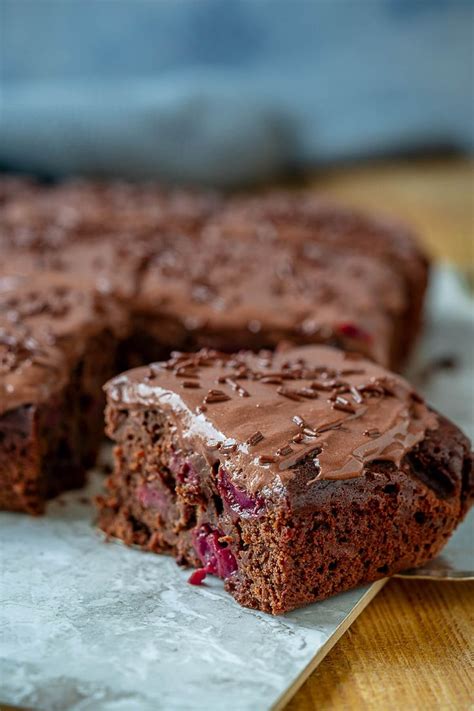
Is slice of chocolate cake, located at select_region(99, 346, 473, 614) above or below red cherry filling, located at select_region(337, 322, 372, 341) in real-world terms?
below

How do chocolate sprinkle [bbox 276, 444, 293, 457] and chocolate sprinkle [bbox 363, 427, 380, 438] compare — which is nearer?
chocolate sprinkle [bbox 276, 444, 293, 457]

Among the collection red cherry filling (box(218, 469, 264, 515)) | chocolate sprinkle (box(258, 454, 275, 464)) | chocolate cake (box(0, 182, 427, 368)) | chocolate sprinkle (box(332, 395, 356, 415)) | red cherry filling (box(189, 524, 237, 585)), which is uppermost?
chocolate cake (box(0, 182, 427, 368))

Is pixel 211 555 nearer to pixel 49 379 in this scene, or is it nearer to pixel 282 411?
pixel 282 411

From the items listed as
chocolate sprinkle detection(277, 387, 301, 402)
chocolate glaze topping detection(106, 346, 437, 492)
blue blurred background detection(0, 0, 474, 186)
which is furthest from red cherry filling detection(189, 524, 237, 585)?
blue blurred background detection(0, 0, 474, 186)

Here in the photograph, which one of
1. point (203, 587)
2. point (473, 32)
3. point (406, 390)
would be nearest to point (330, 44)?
point (473, 32)

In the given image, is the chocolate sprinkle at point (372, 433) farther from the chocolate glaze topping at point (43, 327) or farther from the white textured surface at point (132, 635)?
the chocolate glaze topping at point (43, 327)

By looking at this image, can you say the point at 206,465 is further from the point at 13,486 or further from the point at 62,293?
the point at 62,293

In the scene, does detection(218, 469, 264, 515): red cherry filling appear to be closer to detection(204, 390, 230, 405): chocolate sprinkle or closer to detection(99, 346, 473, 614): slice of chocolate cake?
detection(99, 346, 473, 614): slice of chocolate cake

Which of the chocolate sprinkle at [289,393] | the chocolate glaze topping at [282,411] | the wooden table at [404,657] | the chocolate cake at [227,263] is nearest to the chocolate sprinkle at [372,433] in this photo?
the chocolate glaze topping at [282,411]
